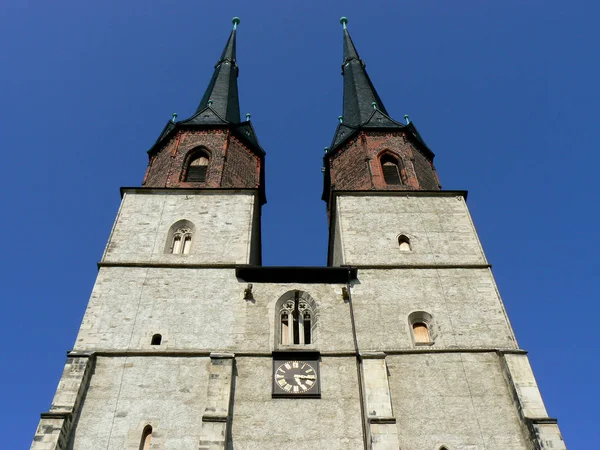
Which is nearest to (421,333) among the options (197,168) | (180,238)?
(180,238)

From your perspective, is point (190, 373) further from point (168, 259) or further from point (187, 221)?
point (187, 221)

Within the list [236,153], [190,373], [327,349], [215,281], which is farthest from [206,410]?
[236,153]

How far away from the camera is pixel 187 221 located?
17219 millimetres

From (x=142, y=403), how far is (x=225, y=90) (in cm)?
1576

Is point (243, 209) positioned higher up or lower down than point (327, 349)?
higher up

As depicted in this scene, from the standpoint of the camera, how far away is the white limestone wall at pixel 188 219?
1605cm

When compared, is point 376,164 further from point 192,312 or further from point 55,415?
point 55,415

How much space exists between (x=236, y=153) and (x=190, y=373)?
382 inches

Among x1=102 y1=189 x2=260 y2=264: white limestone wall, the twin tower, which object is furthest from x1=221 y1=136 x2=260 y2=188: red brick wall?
x1=102 y1=189 x2=260 y2=264: white limestone wall

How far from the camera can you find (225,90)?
998 inches

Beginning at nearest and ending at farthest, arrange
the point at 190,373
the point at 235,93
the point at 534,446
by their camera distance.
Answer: the point at 534,446 → the point at 190,373 → the point at 235,93

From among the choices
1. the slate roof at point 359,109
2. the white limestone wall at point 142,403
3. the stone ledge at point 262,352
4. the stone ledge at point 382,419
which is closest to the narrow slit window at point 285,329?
the stone ledge at point 262,352

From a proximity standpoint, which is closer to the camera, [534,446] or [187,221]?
[534,446]

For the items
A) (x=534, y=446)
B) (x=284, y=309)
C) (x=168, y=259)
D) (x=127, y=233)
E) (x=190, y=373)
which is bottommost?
(x=534, y=446)
